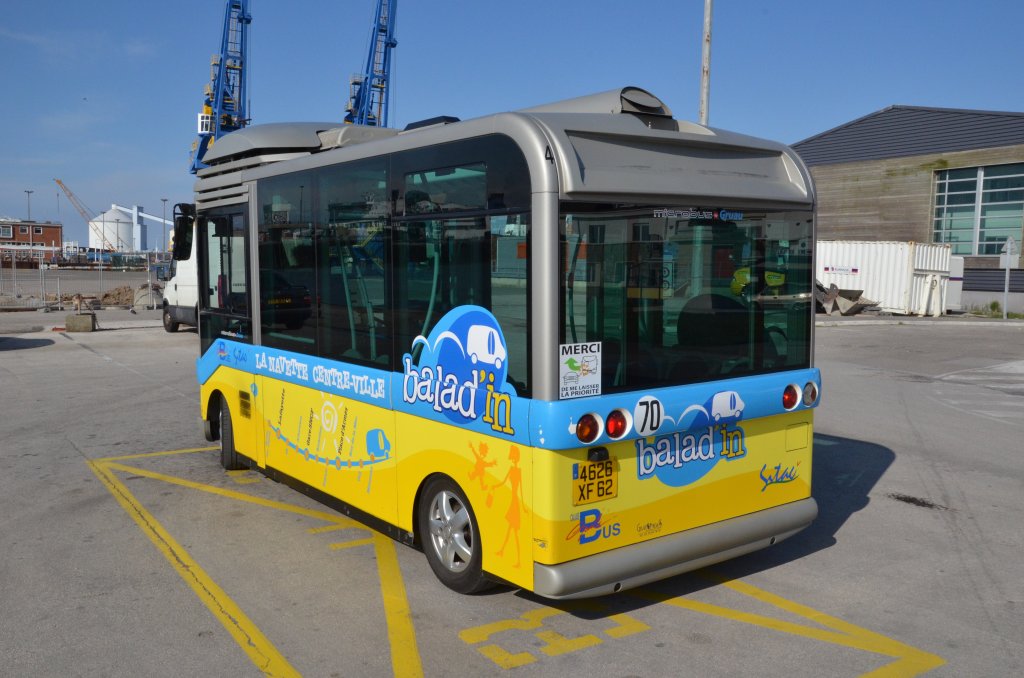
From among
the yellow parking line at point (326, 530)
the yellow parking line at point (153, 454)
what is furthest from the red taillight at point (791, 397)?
the yellow parking line at point (153, 454)

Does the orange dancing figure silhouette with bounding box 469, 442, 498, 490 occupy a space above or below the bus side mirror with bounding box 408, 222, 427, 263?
below

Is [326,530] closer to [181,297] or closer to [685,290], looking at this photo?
[685,290]

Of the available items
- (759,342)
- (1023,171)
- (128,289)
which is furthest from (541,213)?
(1023,171)

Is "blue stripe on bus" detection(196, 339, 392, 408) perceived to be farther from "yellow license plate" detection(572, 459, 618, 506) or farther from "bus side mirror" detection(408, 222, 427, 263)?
"yellow license plate" detection(572, 459, 618, 506)

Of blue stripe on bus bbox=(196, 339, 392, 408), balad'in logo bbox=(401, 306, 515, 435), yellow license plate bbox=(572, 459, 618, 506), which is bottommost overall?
yellow license plate bbox=(572, 459, 618, 506)

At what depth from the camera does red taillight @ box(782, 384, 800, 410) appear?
532cm

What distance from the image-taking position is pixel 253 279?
23.8 feet

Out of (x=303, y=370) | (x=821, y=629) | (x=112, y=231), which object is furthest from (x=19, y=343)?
(x=112, y=231)

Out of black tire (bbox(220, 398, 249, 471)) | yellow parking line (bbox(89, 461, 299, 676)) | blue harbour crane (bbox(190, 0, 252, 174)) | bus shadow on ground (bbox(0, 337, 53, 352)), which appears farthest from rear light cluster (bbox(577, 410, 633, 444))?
blue harbour crane (bbox(190, 0, 252, 174))

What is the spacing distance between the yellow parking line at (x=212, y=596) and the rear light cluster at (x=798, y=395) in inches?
127

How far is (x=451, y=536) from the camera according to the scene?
5.08 m

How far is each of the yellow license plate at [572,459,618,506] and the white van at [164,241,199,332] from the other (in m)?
19.2

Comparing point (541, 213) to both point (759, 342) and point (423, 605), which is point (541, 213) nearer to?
point (759, 342)

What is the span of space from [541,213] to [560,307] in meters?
0.47
